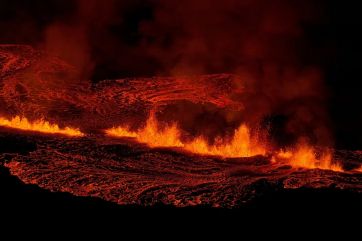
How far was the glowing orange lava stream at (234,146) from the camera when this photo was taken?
5.82m

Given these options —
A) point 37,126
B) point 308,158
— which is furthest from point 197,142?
point 37,126

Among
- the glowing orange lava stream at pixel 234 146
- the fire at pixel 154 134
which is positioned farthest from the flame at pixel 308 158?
the fire at pixel 154 134

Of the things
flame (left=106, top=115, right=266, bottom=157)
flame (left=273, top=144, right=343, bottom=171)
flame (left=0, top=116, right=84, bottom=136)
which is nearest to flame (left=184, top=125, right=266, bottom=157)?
flame (left=106, top=115, right=266, bottom=157)

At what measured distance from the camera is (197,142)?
625cm

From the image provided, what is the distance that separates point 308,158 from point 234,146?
41.2 inches

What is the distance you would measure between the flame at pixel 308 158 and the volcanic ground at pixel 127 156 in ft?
0.63

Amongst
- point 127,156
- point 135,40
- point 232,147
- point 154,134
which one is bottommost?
point 127,156

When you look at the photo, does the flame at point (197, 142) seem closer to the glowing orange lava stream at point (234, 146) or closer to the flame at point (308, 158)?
the glowing orange lava stream at point (234, 146)

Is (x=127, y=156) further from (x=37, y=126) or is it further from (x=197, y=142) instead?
(x=37, y=126)

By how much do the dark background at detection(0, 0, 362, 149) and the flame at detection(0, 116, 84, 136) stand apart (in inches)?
102

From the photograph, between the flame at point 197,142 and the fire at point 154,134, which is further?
the fire at point 154,134

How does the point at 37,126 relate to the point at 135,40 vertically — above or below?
below

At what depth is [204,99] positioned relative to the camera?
8.09m

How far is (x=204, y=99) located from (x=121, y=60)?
8.73 feet
